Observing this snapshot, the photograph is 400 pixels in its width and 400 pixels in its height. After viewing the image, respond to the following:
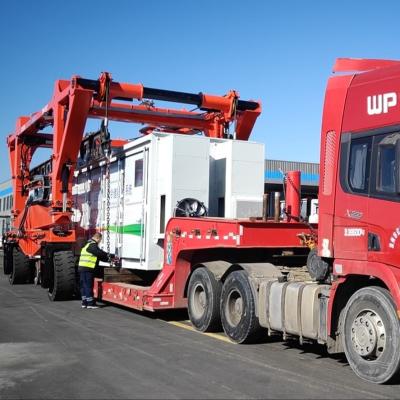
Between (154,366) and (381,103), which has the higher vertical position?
(381,103)

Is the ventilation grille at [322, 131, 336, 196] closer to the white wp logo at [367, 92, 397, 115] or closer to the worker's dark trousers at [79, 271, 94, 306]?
the white wp logo at [367, 92, 397, 115]

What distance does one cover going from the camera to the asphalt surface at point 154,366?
573 centimetres

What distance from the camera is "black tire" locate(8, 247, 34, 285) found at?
712 inches

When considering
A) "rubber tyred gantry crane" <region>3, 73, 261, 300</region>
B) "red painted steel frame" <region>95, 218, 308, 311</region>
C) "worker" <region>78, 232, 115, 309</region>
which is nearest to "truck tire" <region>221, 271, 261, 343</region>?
"red painted steel frame" <region>95, 218, 308, 311</region>

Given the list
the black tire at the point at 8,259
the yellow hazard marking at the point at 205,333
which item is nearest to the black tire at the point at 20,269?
the black tire at the point at 8,259

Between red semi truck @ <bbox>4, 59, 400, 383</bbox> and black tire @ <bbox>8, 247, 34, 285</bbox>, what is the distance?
20.8ft

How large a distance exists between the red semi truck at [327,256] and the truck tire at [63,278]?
3.30ft

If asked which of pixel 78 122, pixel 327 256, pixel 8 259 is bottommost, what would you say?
pixel 8 259

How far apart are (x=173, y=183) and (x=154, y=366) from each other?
4469 mm

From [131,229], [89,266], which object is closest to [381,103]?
[131,229]

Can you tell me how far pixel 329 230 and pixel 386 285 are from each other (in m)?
1.07

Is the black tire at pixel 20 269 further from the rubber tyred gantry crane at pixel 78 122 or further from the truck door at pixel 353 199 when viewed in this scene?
the truck door at pixel 353 199

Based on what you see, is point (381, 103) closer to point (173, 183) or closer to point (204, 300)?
point (204, 300)

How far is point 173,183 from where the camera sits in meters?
10.7
